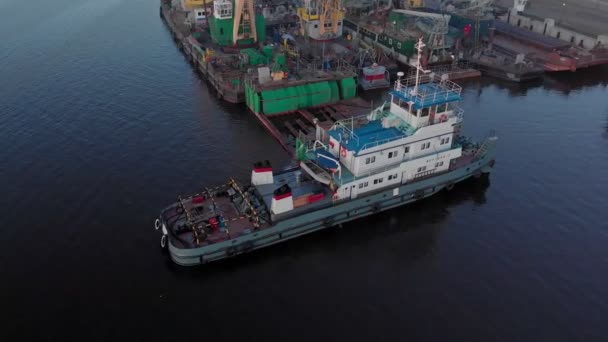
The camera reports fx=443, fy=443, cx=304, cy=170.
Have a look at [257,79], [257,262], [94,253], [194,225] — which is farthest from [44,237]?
[257,79]

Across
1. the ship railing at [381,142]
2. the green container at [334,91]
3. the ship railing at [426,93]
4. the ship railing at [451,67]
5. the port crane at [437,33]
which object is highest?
the port crane at [437,33]

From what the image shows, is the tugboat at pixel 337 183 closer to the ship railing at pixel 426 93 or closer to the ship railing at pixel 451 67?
the ship railing at pixel 426 93

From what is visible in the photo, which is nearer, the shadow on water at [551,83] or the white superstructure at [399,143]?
the white superstructure at [399,143]

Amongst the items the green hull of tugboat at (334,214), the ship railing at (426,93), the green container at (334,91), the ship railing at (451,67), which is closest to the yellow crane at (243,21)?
the green container at (334,91)

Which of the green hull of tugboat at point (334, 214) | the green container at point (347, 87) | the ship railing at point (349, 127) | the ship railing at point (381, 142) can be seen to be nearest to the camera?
the green hull of tugboat at point (334, 214)

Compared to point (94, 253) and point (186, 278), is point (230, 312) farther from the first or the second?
point (94, 253)

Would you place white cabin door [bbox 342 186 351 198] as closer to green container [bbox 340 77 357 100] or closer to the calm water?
the calm water

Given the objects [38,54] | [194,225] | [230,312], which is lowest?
[230,312]
